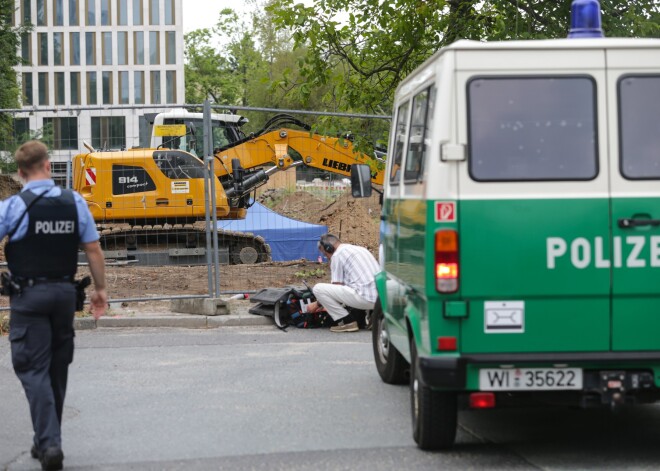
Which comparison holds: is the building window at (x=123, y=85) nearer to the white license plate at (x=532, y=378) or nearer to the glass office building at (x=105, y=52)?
the glass office building at (x=105, y=52)

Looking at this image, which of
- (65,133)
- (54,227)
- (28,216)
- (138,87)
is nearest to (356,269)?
(54,227)

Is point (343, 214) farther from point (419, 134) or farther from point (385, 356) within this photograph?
point (419, 134)

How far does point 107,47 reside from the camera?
297 ft

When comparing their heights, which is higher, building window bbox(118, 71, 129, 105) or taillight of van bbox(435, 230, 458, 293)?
building window bbox(118, 71, 129, 105)

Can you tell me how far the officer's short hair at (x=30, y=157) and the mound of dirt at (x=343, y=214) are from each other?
16172 mm

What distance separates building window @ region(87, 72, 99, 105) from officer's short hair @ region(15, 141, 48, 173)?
86305mm

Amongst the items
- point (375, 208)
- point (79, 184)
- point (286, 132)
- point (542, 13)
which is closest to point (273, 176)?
point (286, 132)

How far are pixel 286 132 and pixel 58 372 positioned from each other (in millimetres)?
14433

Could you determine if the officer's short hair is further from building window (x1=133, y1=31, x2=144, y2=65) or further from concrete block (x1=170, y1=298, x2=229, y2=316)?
building window (x1=133, y1=31, x2=144, y2=65)

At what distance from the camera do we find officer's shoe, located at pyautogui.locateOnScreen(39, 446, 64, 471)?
239 inches

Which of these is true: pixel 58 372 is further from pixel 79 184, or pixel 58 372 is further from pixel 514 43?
pixel 79 184

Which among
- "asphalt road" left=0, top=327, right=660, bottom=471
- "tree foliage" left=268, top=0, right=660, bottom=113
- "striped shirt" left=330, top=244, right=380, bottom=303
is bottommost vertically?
"asphalt road" left=0, top=327, right=660, bottom=471

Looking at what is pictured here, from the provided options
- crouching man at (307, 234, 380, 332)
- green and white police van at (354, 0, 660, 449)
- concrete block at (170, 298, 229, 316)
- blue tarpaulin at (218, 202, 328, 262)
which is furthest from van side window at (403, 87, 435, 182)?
blue tarpaulin at (218, 202, 328, 262)

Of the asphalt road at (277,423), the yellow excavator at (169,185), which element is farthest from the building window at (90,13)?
the asphalt road at (277,423)
